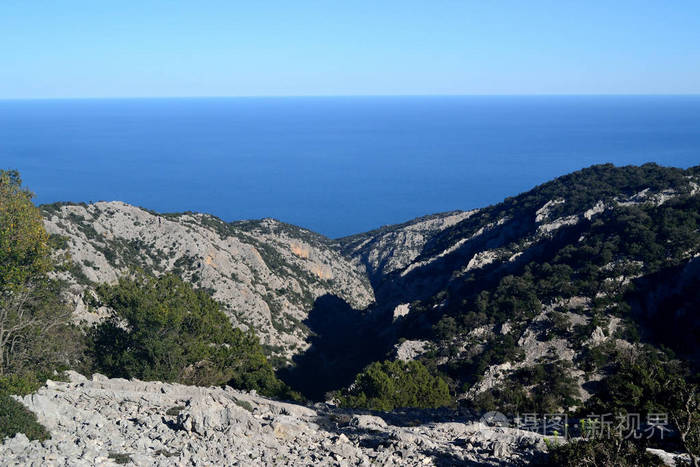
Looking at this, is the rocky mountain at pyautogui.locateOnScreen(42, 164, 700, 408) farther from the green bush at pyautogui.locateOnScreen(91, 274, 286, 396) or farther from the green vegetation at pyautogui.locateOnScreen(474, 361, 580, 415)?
the green bush at pyautogui.locateOnScreen(91, 274, 286, 396)

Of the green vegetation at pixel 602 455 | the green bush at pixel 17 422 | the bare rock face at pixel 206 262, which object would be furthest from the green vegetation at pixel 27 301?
the green vegetation at pixel 602 455

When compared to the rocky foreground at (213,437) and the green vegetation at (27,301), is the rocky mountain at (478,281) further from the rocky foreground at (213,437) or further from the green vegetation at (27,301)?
the rocky foreground at (213,437)

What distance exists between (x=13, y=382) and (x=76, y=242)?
33125 mm

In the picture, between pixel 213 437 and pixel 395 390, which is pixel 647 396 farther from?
pixel 213 437

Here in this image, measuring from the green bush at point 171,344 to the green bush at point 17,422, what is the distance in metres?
9.39

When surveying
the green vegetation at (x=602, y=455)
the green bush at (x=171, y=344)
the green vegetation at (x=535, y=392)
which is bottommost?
the green vegetation at (x=535, y=392)

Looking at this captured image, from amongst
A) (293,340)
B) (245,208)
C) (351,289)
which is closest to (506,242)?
(351,289)

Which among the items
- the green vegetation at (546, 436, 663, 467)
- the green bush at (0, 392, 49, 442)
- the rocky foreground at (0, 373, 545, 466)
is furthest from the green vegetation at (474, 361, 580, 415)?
the green bush at (0, 392, 49, 442)

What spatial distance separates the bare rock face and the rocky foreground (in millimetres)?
21177

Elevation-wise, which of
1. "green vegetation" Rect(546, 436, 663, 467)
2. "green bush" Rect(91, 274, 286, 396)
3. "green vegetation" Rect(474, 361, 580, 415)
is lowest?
"green vegetation" Rect(474, 361, 580, 415)

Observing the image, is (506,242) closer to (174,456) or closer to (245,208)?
(174,456)

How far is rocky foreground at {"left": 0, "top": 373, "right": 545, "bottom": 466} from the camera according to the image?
1371cm

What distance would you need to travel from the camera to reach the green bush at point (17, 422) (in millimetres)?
13564

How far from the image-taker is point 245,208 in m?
169
